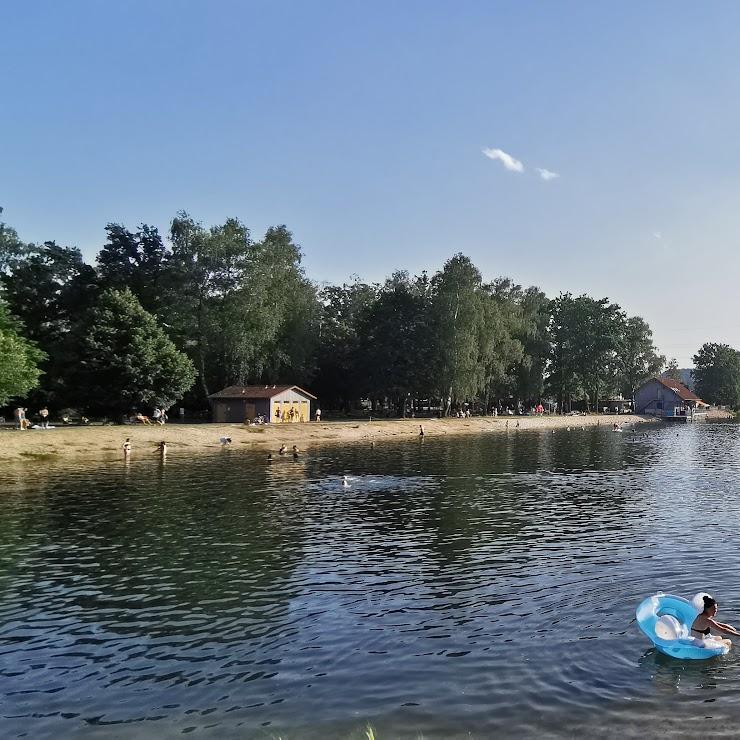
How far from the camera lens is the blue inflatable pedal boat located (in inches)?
639

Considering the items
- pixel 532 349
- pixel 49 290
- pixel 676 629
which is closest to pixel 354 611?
pixel 676 629

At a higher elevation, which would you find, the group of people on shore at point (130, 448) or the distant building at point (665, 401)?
the distant building at point (665, 401)

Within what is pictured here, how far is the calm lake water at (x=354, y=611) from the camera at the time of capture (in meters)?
13.7

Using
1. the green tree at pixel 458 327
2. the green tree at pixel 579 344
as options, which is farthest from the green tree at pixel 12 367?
the green tree at pixel 579 344

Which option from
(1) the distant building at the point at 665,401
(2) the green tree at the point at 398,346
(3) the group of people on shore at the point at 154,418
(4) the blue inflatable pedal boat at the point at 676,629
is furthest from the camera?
(1) the distant building at the point at 665,401

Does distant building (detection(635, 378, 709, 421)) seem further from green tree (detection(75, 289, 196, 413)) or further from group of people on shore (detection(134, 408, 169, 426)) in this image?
green tree (detection(75, 289, 196, 413))

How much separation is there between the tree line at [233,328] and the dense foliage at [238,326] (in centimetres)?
21

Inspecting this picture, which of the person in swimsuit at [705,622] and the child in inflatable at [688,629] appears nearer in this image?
the child in inflatable at [688,629]

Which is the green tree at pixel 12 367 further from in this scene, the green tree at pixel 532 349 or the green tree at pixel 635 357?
the green tree at pixel 635 357

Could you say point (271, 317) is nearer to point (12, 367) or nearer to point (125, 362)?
point (125, 362)

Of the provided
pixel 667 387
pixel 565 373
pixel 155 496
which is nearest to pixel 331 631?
pixel 155 496

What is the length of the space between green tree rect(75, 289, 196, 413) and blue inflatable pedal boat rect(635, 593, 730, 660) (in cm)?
7016

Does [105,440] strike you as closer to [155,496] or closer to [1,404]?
[1,404]

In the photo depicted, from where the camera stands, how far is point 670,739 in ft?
41.2
